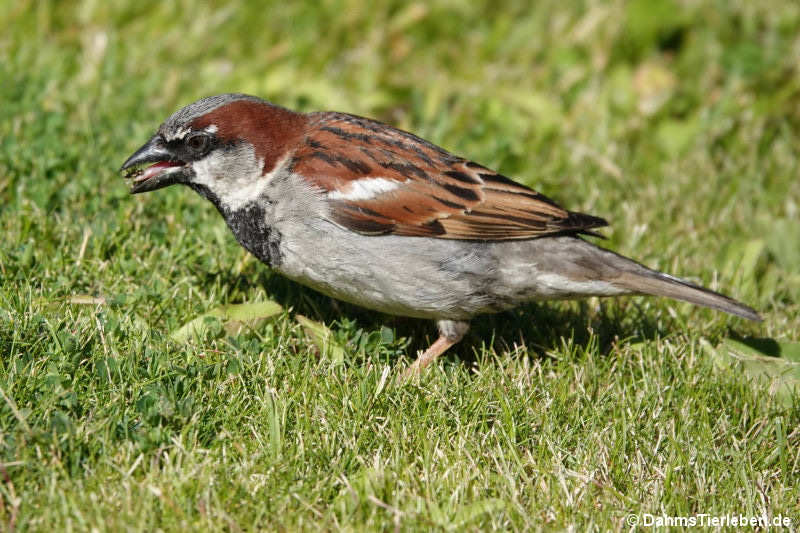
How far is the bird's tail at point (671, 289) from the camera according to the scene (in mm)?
3645

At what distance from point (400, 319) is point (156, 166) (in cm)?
134

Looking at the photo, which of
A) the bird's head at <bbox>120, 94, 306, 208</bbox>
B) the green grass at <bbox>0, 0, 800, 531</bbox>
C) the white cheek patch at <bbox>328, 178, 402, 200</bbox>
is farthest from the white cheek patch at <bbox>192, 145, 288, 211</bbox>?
the green grass at <bbox>0, 0, 800, 531</bbox>

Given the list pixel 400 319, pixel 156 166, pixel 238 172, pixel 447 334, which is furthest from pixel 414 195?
pixel 156 166

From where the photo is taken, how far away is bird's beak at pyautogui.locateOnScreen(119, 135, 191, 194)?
3.72 meters

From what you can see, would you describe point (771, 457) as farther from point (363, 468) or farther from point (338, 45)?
point (338, 45)

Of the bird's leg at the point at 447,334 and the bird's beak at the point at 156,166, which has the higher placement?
the bird's beak at the point at 156,166

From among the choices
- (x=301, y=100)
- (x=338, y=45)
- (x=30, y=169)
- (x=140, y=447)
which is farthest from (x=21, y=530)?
(x=338, y=45)

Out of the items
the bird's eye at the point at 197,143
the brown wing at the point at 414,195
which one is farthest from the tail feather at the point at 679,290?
the bird's eye at the point at 197,143

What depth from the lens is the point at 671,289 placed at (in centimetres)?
368

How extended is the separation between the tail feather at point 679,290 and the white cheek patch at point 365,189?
39.2 inches

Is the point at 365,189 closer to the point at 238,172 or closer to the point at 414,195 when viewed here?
the point at 414,195

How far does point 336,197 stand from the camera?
3.64 meters

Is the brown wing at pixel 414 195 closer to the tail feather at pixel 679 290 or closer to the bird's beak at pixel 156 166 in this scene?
the tail feather at pixel 679 290

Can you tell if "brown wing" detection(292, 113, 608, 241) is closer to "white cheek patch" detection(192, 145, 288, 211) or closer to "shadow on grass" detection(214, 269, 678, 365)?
"white cheek patch" detection(192, 145, 288, 211)
